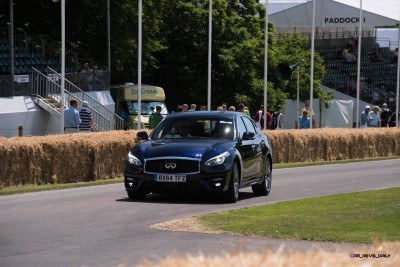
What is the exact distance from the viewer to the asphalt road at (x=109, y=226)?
1087 cm

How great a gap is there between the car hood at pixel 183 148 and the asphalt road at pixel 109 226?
0.81m

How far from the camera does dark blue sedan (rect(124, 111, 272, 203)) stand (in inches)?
Result: 681

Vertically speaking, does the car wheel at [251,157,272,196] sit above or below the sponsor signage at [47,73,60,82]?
below

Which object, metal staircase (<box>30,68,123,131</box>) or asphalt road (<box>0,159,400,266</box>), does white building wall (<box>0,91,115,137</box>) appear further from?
asphalt road (<box>0,159,400,266</box>)

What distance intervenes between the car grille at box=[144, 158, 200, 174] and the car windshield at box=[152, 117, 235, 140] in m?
1.21

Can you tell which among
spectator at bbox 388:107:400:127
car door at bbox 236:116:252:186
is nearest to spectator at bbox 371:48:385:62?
spectator at bbox 388:107:400:127

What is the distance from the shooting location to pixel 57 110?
36.8 m

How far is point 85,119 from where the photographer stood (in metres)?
29.7

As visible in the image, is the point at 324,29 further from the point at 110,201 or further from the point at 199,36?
the point at 110,201

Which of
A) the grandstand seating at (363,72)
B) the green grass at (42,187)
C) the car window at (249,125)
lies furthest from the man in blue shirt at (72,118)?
the grandstand seating at (363,72)

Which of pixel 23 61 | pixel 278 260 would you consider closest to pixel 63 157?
pixel 23 61

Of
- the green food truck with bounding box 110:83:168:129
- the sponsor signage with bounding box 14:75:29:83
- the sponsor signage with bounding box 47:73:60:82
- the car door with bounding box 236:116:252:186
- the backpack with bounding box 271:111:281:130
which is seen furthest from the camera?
the green food truck with bounding box 110:83:168:129

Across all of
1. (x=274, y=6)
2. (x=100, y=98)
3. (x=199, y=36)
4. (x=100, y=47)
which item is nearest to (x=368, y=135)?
(x=100, y=98)

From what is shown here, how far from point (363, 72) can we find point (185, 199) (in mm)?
53414
